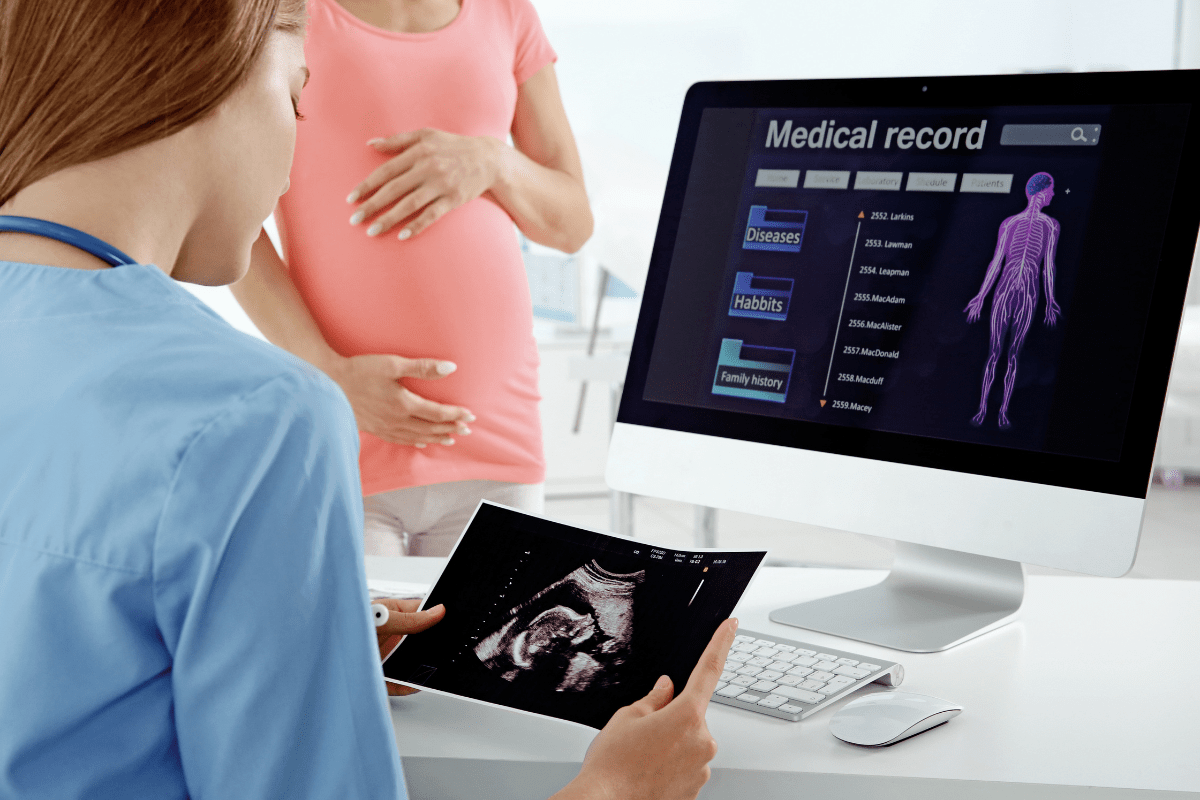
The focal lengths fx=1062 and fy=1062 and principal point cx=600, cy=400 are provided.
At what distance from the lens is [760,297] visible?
105 cm

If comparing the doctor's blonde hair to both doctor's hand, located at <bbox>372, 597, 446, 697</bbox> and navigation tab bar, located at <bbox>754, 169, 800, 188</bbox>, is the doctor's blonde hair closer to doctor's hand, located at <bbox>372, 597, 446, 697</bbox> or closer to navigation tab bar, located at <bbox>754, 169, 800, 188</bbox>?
doctor's hand, located at <bbox>372, 597, 446, 697</bbox>

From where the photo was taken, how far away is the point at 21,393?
49cm

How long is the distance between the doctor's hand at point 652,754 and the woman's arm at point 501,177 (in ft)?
2.79

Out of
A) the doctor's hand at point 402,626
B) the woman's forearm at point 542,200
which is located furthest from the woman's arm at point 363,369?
the doctor's hand at point 402,626

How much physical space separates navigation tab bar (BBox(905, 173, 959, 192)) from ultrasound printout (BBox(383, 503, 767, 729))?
411 mm

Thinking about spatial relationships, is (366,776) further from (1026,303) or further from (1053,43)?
(1053,43)

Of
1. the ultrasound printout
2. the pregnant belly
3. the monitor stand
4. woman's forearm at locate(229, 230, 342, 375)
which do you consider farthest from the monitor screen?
woman's forearm at locate(229, 230, 342, 375)

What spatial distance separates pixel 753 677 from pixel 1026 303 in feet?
1.31

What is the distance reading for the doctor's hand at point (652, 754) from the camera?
24.7 inches

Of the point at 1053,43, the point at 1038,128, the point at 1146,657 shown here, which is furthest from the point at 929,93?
the point at 1053,43

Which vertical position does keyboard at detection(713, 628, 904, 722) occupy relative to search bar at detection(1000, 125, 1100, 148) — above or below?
below

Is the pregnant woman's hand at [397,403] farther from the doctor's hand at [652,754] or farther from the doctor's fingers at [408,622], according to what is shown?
the doctor's hand at [652,754]

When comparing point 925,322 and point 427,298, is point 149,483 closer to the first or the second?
point 925,322

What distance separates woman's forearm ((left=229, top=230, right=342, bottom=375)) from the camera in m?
1.38
